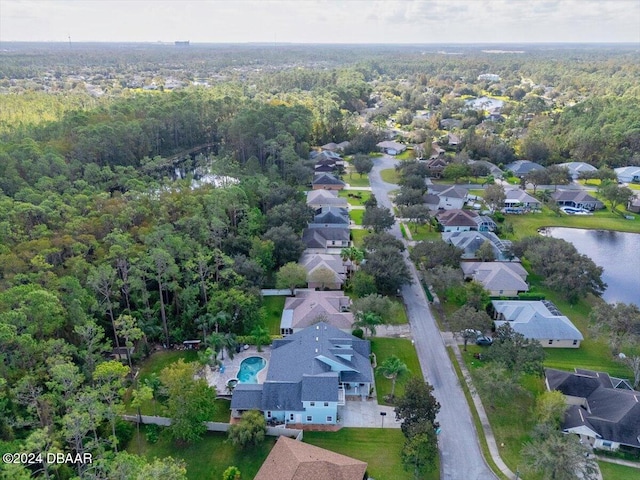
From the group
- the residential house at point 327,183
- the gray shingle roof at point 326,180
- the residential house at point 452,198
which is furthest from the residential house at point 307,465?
the gray shingle roof at point 326,180

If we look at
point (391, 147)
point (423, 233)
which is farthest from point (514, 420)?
point (391, 147)

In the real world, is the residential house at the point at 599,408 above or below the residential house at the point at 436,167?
below

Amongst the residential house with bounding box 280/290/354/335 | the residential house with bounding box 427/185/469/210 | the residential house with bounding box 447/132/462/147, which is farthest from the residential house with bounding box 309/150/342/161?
the residential house with bounding box 280/290/354/335

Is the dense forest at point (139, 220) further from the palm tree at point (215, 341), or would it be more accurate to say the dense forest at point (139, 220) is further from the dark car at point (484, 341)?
the dark car at point (484, 341)

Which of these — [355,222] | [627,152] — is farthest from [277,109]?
[627,152]

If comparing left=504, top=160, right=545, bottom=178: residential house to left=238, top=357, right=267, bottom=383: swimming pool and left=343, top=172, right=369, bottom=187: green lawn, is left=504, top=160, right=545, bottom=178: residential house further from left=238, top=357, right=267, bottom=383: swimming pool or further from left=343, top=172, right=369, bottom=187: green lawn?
left=238, top=357, right=267, bottom=383: swimming pool

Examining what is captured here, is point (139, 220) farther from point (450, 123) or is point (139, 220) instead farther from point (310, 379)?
point (450, 123)
